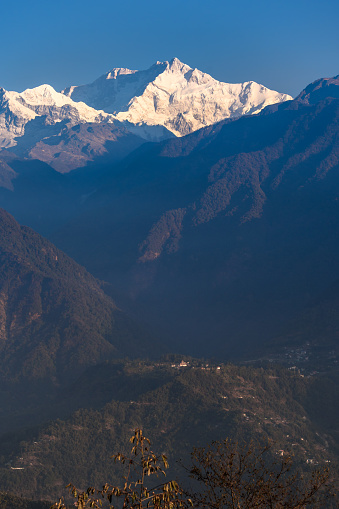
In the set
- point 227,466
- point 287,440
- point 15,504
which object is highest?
point 287,440

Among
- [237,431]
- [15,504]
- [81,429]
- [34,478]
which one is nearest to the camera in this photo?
[15,504]

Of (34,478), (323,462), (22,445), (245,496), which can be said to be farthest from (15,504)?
(245,496)

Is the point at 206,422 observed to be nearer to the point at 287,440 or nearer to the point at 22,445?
the point at 287,440

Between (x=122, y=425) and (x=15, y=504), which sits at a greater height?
(x=122, y=425)

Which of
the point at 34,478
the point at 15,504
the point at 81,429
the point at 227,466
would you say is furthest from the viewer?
the point at 81,429

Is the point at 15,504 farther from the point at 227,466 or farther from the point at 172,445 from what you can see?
the point at 227,466

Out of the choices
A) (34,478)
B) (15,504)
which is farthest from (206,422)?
(15,504)

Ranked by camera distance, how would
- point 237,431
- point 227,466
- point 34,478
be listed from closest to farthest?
point 227,466, point 34,478, point 237,431

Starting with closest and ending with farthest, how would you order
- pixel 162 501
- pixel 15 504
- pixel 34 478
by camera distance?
pixel 162 501
pixel 15 504
pixel 34 478

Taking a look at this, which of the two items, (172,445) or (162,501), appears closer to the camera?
(162,501)
